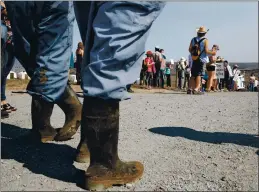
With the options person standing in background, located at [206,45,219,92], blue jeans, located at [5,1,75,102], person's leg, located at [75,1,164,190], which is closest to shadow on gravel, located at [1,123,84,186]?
person's leg, located at [75,1,164,190]

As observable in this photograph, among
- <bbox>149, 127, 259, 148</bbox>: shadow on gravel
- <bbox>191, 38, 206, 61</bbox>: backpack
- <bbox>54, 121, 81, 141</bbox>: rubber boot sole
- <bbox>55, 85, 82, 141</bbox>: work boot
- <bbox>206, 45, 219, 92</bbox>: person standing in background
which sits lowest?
<bbox>54, 121, 81, 141</bbox>: rubber boot sole

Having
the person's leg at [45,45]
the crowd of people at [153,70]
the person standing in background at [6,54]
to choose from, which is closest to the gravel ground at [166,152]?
the person standing in background at [6,54]

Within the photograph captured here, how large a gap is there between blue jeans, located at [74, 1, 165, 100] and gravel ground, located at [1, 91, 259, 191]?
1.10 ft

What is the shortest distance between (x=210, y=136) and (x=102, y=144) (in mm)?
671

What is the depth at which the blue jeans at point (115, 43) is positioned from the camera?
3.52 feet

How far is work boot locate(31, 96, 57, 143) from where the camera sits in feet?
5.55

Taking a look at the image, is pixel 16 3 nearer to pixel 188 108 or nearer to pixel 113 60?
pixel 113 60

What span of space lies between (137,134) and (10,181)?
2.30 feet

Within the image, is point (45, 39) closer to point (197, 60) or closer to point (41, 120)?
point (41, 120)

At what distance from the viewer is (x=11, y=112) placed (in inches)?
87.9

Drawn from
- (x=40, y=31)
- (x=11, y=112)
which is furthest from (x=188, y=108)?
(x=11, y=112)

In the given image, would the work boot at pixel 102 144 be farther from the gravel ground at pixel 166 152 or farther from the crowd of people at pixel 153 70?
the crowd of people at pixel 153 70

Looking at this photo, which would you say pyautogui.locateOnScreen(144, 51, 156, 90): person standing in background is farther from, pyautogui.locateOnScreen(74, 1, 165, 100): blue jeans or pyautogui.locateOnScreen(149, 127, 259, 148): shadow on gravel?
pyautogui.locateOnScreen(74, 1, 165, 100): blue jeans

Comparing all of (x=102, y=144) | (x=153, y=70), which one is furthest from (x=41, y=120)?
(x=153, y=70)
